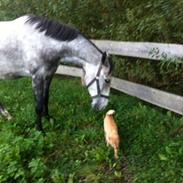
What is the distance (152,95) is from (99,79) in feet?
3.16

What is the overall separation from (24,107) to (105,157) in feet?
8.11

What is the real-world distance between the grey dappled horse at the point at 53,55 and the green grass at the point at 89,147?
1.26ft

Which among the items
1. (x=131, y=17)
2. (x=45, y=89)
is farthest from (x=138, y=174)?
(x=131, y=17)

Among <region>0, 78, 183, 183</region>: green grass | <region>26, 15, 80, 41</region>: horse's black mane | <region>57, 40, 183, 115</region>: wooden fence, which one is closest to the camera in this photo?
<region>0, 78, 183, 183</region>: green grass

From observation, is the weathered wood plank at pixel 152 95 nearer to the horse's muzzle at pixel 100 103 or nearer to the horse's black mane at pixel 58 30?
the horse's muzzle at pixel 100 103

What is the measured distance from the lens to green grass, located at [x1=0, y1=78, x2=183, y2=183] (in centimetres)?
451

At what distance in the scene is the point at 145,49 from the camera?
6012 mm

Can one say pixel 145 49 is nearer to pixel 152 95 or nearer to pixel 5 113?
pixel 152 95

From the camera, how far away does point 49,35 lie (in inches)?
225

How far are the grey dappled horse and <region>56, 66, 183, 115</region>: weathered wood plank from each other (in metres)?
0.77

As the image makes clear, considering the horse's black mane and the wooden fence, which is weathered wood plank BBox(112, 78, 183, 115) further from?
the horse's black mane

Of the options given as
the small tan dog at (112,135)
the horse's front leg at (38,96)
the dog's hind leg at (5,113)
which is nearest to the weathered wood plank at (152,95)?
the small tan dog at (112,135)

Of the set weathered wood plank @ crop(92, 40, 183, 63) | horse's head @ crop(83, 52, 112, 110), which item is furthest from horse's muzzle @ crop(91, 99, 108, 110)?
weathered wood plank @ crop(92, 40, 183, 63)

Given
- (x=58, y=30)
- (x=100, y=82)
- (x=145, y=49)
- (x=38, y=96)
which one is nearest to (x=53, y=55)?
(x=58, y=30)
